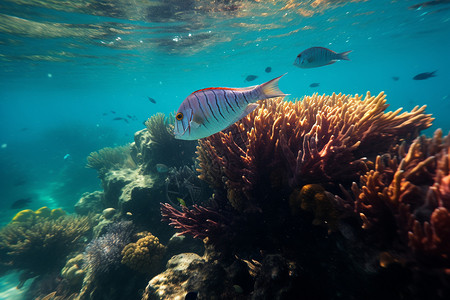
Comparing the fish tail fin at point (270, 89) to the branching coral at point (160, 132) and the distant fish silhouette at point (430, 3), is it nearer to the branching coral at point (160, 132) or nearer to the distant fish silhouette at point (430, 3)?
the branching coral at point (160, 132)

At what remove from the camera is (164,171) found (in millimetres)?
6137

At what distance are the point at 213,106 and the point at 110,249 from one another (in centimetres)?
533

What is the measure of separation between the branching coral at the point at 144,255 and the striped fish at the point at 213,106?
4054 mm

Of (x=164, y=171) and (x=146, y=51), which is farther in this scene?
(x=146, y=51)

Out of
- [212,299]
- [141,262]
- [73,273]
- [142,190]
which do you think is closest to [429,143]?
[212,299]

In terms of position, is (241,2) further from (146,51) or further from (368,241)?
(368,241)

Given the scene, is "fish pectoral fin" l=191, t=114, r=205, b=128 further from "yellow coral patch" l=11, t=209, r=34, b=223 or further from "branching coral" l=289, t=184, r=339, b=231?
"yellow coral patch" l=11, t=209, r=34, b=223

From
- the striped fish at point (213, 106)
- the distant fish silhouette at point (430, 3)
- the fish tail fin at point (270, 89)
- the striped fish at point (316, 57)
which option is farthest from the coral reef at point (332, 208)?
the distant fish silhouette at point (430, 3)

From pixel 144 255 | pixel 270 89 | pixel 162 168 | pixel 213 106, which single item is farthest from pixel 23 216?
pixel 270 89

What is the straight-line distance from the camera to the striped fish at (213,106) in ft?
6.09

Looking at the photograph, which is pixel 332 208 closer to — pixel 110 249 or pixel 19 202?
pixel 110 249

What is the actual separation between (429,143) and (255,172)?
202 centimetres

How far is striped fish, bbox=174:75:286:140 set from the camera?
73.1 inches

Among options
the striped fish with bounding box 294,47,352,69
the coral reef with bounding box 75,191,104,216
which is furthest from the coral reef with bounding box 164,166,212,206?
the coral reef with bounding box 75,191,104,216
